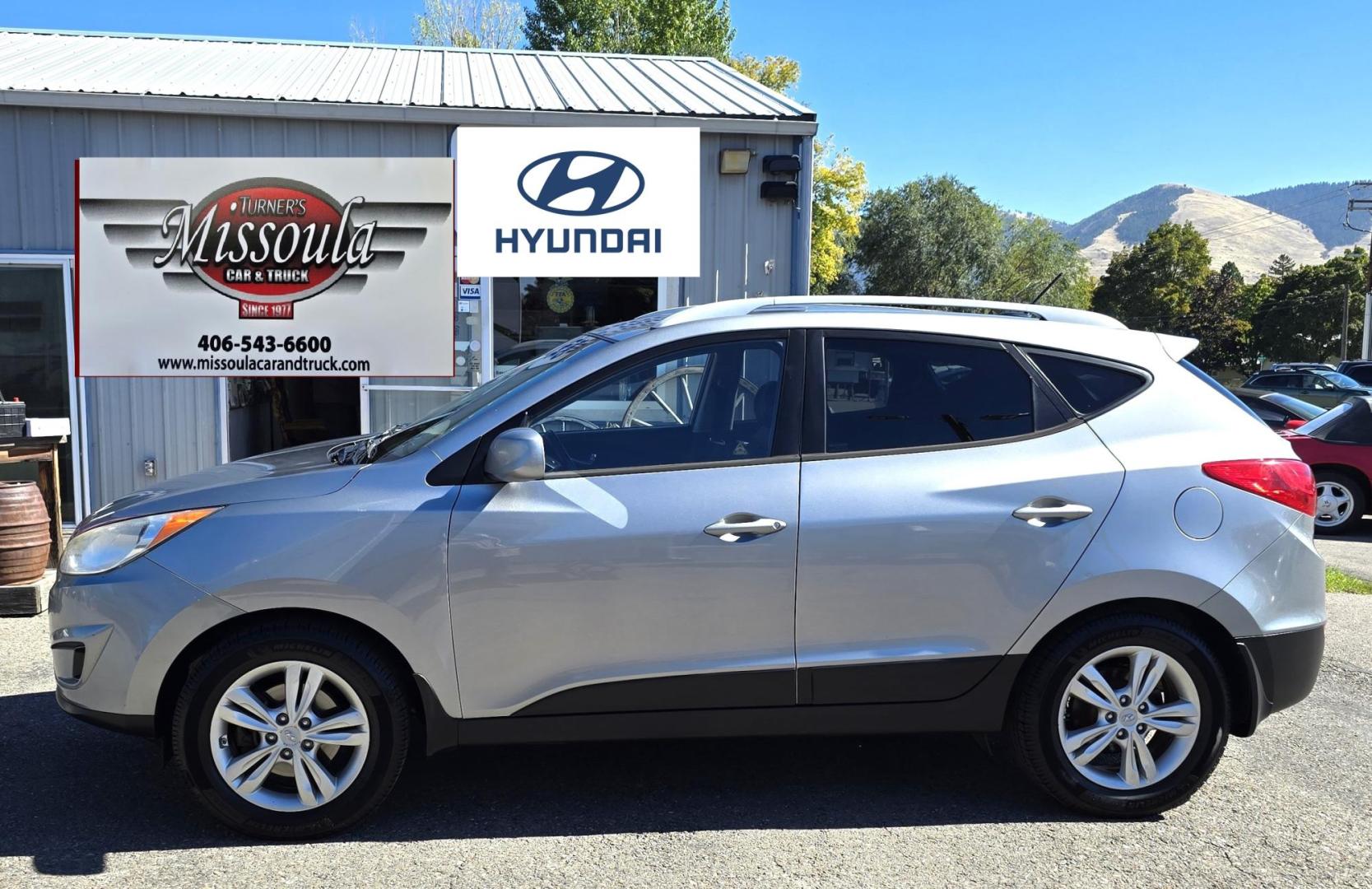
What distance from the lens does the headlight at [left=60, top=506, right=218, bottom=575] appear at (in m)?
3.30

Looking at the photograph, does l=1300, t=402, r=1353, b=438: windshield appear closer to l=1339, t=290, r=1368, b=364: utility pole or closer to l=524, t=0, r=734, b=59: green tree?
l=524, t=0, r=734, b=59: green tree

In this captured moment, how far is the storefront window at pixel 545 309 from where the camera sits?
8.86 m

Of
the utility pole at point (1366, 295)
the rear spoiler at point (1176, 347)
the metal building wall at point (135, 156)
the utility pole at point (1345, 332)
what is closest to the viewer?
the rear spoiler at point (1176, 347)

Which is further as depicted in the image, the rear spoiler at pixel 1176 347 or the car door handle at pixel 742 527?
the rear spoiler at pixel 1176 347

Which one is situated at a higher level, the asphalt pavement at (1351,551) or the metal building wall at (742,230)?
the metal building wall at (742,230)

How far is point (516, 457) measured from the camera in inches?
127

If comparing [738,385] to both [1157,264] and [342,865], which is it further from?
[1157,264]

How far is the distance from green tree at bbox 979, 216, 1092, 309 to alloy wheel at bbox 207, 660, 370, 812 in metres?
57.4

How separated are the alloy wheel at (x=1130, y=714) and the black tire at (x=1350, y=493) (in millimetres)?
7978

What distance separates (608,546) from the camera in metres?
3.28

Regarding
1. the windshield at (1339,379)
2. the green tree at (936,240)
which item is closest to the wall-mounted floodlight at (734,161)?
the windshield at (1339,379)

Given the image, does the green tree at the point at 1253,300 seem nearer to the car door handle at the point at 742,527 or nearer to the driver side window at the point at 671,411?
the driver side window at the point at 671,411

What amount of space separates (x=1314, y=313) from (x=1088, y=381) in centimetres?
6107

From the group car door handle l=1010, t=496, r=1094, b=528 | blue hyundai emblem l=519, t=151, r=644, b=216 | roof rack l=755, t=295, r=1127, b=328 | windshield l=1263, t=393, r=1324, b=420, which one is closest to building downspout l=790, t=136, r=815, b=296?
blue hyundai emblem l=519, t=151, r=644, b=216
